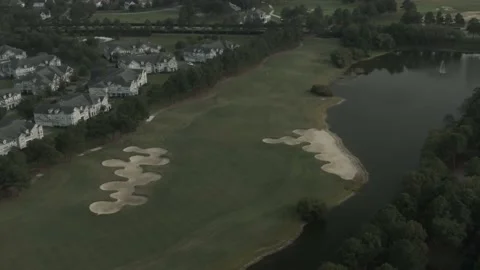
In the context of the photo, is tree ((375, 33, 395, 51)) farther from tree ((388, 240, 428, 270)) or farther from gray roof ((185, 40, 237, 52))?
tree ((388, 240, 428, 270))

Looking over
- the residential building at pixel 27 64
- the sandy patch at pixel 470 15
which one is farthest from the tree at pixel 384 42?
the residential building at pixel 27 64

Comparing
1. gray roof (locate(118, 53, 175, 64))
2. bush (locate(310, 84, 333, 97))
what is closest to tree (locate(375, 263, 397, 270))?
bush (locate(310, 84, 333, 97))

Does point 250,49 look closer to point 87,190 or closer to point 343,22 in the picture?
point 343,22

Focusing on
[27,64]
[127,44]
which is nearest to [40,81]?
[27,64]

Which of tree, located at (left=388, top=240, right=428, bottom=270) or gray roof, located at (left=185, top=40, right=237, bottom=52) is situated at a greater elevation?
gray roof, located at (left=185, top=40, right=237, bottom=52)

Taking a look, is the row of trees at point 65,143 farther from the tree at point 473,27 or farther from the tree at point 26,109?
the tree at point 473,27
